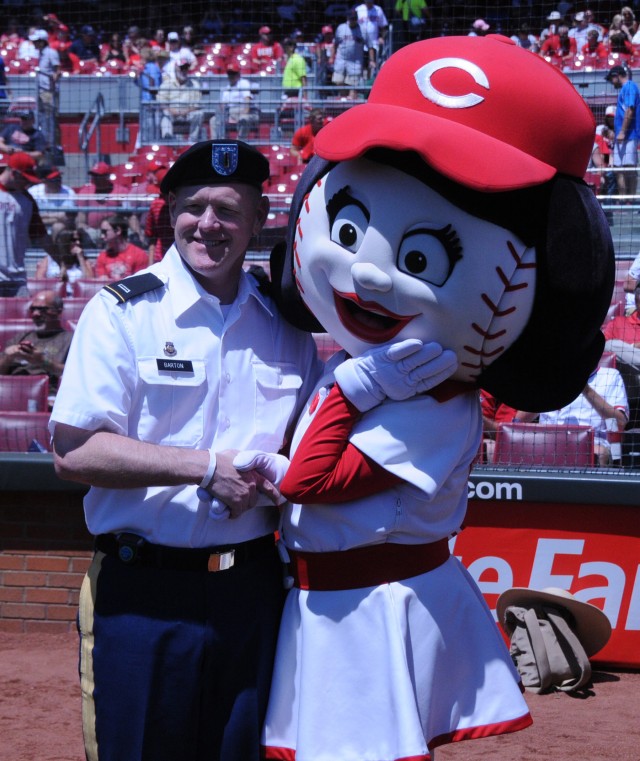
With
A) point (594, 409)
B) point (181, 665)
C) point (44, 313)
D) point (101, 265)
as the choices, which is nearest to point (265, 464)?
point (181, 665)

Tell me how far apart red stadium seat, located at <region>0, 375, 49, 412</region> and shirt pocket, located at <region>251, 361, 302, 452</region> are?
3.36 m

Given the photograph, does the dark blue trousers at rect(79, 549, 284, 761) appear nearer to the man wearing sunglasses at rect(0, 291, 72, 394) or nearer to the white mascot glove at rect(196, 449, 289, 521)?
the white mascot glove at rect(196, 449, 289, 521)

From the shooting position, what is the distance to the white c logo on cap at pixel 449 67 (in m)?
2.30

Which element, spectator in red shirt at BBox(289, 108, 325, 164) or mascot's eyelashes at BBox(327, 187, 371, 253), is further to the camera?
spectator in red shirt at BBox(289, 108, 325, 164)

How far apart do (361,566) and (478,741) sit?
228 centimetres

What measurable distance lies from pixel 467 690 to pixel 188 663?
647 mm

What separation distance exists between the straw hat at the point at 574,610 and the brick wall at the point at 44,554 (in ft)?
6.76

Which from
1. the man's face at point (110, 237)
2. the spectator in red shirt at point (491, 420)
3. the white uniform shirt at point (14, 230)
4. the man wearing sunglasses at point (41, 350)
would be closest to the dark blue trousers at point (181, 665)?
the spectator in red shirt at point (491, 420)

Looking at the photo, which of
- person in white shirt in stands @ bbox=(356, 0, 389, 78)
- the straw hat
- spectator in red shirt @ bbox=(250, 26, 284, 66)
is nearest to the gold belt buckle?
the straw hat

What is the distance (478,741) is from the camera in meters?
4.37

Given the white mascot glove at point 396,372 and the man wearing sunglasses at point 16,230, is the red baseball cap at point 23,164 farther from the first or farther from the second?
the white mascot glove at point 396,372

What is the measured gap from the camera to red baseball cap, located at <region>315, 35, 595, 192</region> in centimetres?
220

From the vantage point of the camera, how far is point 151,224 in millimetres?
7625

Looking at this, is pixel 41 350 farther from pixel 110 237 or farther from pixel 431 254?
pixel 431 254
